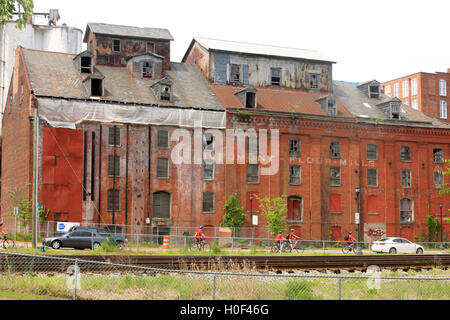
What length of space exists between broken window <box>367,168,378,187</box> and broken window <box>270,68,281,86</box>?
12221mm

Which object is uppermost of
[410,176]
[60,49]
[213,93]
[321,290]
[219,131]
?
[60,49]

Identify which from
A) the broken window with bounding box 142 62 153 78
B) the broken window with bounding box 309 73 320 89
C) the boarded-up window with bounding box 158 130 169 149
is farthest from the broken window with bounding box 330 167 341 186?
the broken window with bounding box 142 62 153 78

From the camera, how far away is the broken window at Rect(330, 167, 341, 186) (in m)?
52.3

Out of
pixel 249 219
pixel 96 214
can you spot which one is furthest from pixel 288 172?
pixel 96 214

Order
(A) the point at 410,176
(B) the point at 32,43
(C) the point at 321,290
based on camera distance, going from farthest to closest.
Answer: (B) the point at 32,43
(A) the point at 410,176
(C) the point at 321,290

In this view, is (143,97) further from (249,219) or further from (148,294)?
(148,294)

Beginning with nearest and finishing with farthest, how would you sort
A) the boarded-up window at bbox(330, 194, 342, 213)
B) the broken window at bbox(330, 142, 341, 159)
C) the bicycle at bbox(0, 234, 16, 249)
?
the bicycle at bbox(0, 234, 16, 249), the boarded-up window at bbox(330, 194, 342, 213), the broken window at bbox(330, 142, 341, 159)

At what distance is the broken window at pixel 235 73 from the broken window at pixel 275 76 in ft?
11.3

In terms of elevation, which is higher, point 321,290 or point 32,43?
point 32,43

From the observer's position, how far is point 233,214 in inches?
1881

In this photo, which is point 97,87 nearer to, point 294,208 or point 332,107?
point 294,208

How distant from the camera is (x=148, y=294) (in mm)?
15172

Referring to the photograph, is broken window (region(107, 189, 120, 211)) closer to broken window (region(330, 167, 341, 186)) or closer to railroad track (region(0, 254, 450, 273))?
railroad track (region(0, 254, 450, 273))
